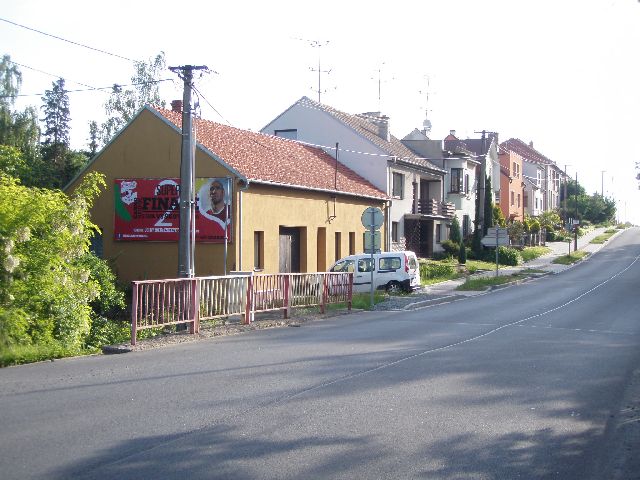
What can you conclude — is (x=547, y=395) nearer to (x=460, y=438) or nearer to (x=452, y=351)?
(x=460, y=438)

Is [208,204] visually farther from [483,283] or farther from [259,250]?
[483,283]

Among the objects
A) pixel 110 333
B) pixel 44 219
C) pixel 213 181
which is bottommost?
pixel 110 333

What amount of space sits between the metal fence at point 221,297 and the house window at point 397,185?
21.6 m

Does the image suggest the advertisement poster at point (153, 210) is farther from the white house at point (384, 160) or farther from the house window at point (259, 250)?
the white house at point (384, 160)

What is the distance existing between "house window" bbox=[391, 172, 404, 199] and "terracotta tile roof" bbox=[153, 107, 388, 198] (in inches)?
126

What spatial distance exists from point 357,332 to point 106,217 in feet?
55.5

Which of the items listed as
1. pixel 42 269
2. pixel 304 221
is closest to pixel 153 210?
pixel 304 221

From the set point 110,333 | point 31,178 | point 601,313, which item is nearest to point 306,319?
point 110,333

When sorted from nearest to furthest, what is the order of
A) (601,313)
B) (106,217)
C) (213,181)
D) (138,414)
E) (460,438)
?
(460,438) → (138,414) → (601,313) → (213,181) → (106,217)

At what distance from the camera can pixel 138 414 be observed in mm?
8031

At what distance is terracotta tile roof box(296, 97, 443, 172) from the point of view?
141 ft

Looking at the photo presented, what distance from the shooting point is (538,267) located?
50719mm

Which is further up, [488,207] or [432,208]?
[488,207]

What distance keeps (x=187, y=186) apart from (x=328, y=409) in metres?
9.68
